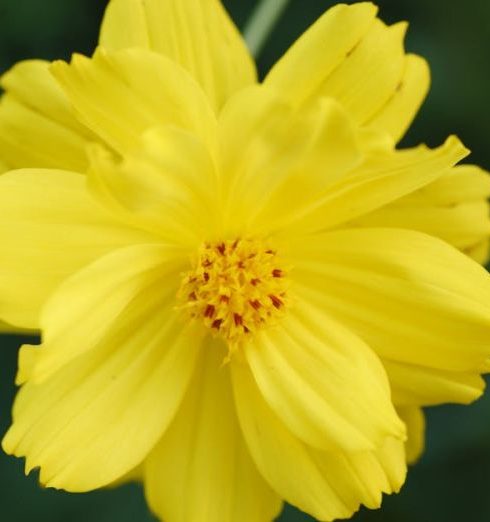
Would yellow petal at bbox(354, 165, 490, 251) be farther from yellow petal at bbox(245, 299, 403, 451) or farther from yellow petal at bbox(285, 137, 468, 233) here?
yellow petal at bbox(245, 299, 403, 451)

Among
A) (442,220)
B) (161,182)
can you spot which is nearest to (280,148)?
(161,182)

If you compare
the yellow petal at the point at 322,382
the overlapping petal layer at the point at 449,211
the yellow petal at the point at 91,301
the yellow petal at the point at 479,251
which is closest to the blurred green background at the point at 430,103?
the yellow petal at the point at 479,251

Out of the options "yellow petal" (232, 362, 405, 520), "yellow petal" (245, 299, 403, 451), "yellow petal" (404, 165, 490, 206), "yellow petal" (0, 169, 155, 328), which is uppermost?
"yellow petal" (0, 169, 155, 328)

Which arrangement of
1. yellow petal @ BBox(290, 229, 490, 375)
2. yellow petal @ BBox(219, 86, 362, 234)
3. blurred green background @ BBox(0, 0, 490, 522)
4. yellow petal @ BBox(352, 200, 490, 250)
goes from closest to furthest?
yellow petal @ BBox(219, 86, 362, 234) → yellow petal @ BBox(290, 229, 490, 375) → yellow petal @ BBox(352, 200, 490, 250) → blurred green background @ BBox(0, 0, 490, 522)

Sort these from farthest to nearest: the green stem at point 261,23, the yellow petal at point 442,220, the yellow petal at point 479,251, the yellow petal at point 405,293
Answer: the green stem at point 261,23, the yellow petal at point 479,251, the yellow petal at point 442,220, the yellow petal at point 405,293

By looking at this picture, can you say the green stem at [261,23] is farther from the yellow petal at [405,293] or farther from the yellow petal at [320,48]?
the yellow petal at [405,293]

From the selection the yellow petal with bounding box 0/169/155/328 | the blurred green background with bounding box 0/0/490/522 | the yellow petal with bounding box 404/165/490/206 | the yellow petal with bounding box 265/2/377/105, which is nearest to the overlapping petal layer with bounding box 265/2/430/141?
the yellow petal with bounding box 265/2/377/105
